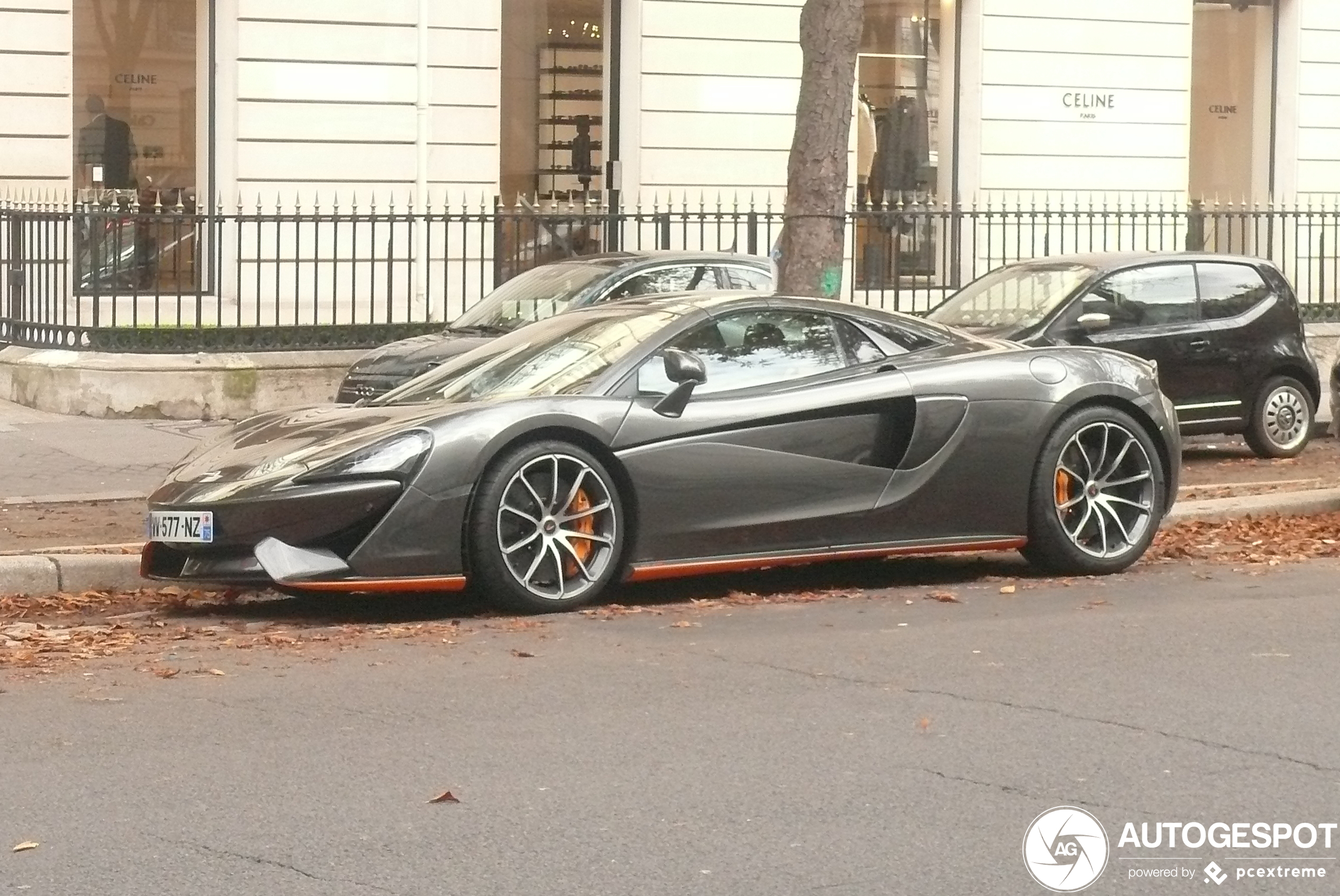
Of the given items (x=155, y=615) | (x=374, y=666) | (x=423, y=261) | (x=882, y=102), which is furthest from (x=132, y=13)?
(x=374, y=666)

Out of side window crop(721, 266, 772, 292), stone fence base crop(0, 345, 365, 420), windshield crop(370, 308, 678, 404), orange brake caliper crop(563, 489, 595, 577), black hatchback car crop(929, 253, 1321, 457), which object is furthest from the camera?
stone fence base crop(0, 345, 365, 420)

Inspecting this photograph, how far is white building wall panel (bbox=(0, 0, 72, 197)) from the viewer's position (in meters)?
18.6

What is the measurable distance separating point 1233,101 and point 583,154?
8515 millimetres

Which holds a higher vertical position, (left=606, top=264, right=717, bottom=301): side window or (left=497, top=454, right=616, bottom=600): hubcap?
(left=606, top=264, right=717, bottom=301): side window

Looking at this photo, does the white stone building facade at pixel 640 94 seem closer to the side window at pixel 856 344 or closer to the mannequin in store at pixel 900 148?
the mannequin in store at pixel 900 148

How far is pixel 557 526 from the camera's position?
8.11m

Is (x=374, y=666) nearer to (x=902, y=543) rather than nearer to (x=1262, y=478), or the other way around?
(x=902, y=543)

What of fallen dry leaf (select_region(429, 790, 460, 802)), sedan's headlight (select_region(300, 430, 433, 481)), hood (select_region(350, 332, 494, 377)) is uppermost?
hood (select_region(350, 332, 494, 377))

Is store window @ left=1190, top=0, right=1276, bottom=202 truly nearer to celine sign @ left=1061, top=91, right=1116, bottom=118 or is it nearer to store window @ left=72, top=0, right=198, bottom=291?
celine sign @ left=1061, top=91, right=1116, bottom=118

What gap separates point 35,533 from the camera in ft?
34.2

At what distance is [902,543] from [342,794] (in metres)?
3.96

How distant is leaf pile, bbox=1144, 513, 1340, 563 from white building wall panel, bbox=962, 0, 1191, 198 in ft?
42.3

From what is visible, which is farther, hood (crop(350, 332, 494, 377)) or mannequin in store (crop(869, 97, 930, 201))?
mannequin in store (crop(869, 97, 930, 201))

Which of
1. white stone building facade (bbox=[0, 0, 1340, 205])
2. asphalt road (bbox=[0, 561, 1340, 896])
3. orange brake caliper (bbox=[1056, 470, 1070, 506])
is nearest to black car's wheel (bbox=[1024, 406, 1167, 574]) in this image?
orange brake caliper (bbox=[1056, 470, 1070, 506])
